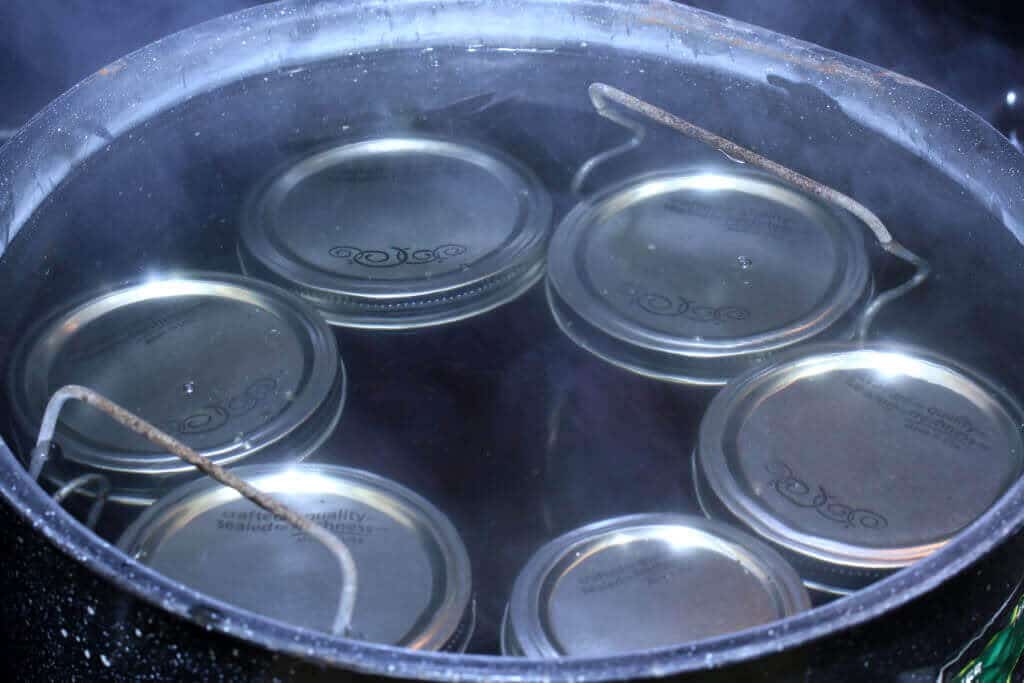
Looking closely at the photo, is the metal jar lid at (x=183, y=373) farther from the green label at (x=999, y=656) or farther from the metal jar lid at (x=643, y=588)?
the green label at (x=999, y=656)

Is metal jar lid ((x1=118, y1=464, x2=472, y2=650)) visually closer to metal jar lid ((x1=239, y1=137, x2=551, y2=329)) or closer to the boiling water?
the boiling water

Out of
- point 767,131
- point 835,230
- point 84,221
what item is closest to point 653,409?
point 835,230

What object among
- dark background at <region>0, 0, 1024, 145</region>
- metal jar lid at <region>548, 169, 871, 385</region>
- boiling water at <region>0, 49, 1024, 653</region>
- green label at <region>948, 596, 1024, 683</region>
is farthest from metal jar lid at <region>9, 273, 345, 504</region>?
dark background at <region>0, 0, 1024, 145</region>

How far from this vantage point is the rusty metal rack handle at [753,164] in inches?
64.4

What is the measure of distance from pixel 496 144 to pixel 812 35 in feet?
2.90

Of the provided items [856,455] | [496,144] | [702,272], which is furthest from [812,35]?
[856,455]

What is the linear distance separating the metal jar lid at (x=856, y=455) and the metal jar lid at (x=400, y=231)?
1.23 feet

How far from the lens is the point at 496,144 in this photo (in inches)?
78.1

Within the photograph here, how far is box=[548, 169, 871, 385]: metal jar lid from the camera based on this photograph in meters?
1.57

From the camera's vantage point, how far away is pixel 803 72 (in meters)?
1.86

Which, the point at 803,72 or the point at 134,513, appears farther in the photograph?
the point at 803,72

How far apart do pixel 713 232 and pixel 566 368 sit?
11.5 inches

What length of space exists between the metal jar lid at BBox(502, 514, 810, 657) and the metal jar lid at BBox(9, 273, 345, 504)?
0.35 metres

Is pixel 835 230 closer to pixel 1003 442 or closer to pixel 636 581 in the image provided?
pixel 1003 442
